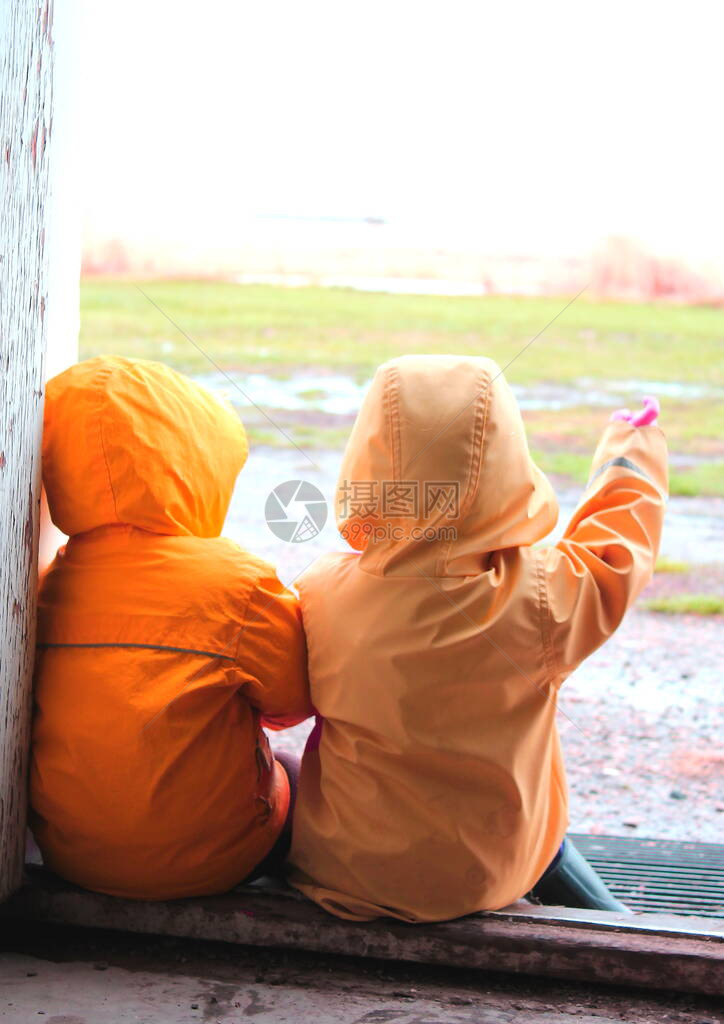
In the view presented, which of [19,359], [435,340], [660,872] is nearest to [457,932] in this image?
[660,872]

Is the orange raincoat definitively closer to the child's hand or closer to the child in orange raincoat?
the child in orange raincoat

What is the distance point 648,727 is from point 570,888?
1.63 meters

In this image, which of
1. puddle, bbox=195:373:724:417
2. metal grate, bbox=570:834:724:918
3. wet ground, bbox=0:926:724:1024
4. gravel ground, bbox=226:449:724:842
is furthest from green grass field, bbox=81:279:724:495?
wet ground, bbox=0:926:724:1024

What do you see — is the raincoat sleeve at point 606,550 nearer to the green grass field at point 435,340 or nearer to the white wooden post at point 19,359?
the white wooden post at point 19,359

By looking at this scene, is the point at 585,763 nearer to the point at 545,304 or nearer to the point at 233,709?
the point at 233,709

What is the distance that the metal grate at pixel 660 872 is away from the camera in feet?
7.80

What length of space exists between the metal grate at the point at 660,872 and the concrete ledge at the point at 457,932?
1.35 feet

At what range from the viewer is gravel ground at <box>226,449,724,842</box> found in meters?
3.11

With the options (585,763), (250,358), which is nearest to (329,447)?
(250,358)

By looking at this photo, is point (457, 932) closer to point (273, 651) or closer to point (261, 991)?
point (261, 991)

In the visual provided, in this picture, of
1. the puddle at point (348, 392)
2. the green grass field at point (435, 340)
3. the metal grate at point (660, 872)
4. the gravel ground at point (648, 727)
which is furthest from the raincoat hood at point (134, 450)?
the puddle at point (348, 392)

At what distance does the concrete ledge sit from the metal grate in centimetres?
41

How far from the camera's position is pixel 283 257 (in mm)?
13258

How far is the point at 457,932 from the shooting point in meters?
1.87
